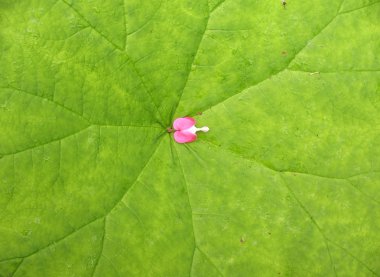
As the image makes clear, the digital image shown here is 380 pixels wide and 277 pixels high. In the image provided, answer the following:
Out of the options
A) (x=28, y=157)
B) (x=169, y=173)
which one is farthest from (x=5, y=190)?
(x=169, y=173)

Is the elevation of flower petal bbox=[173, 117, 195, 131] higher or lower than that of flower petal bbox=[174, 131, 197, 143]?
higher

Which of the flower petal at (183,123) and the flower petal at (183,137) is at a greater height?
the flower petal at (183,123)

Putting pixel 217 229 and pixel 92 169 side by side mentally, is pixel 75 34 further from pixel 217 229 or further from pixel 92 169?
pixel 217 229
